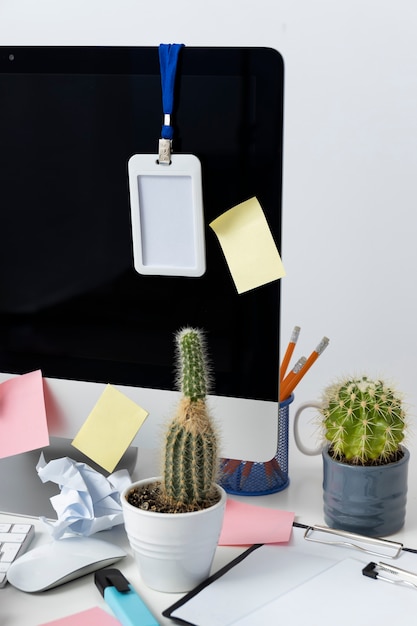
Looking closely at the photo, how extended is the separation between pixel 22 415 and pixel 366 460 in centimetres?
39

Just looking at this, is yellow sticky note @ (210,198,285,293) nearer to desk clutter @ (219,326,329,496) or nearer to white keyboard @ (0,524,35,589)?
desk clutter @ (219,326,329,496)

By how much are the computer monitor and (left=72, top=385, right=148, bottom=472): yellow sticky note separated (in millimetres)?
15

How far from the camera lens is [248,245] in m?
0.87

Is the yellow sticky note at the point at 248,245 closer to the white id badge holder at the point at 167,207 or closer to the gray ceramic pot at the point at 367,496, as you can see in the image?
the white id badge holder at the point at 167,207

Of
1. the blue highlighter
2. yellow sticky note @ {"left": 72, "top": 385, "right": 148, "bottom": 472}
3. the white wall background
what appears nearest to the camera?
the blue highlighter

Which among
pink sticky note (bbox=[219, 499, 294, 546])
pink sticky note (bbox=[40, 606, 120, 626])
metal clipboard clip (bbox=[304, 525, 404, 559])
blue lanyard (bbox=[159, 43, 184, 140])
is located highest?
blue lanyard (bbox=[159, 43, 184, 140])

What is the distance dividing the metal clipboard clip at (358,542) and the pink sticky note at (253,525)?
3cm

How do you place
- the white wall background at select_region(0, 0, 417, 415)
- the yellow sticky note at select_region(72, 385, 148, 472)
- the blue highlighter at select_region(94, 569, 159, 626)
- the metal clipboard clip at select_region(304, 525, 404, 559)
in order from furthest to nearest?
the white wall background at select_region(0, 0, 417, 415) → the yellow sticky note at select_region(72, 385, 148, 472) → the metal clipboard clip at select_region(304, 525, 404, 559) → the blue highlighter at select_region(94, 569, 159, 626)

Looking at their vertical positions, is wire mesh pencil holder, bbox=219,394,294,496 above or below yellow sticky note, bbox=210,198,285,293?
below

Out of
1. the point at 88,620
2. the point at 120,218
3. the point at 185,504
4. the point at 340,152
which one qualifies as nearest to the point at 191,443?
the point at 185,504

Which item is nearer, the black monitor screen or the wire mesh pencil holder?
the black monitor screen

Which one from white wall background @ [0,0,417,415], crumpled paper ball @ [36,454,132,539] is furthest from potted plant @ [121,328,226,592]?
white wall background @ [0,0,417,415]

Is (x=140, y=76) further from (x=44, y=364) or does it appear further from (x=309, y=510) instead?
(x=309, y=510)

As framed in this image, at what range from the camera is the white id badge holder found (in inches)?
34.4
